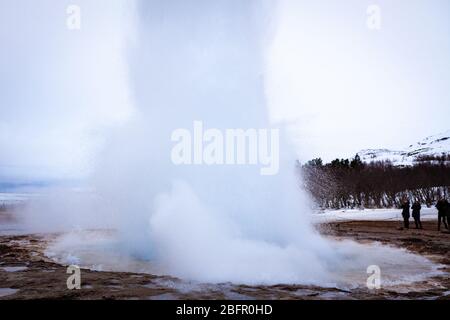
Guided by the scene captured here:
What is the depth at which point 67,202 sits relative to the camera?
2481 centimetres

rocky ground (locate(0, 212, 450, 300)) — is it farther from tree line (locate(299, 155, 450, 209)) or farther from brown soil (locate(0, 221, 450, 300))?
tree line (locate(299, 155, 450, 209))

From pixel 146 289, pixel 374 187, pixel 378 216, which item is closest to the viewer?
pixel 146 289

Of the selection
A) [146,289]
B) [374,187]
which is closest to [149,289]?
[146,289]

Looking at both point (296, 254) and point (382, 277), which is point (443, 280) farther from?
point (296, 254)

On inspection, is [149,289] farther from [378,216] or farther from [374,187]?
[374,187]

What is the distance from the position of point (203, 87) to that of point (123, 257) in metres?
5.22

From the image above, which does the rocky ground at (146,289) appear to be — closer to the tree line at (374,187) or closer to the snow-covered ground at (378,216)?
the snow-covered ground at (378,216)

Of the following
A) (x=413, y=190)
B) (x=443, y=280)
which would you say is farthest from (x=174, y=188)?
(x=413, y=190)

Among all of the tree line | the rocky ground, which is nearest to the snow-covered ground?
the tree line

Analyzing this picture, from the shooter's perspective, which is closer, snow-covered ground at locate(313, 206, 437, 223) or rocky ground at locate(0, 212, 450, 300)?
rocky ground at locate(0, 212, 450, 300)
